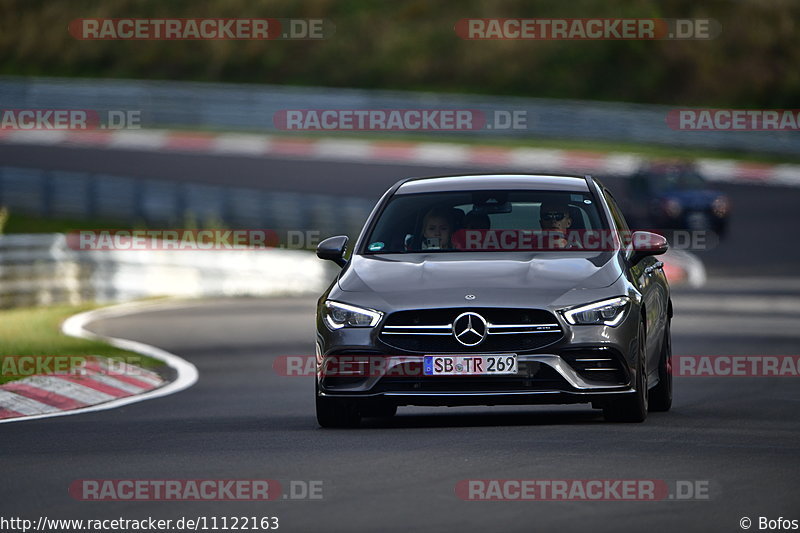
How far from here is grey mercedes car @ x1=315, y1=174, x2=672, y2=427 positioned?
34.3 feet

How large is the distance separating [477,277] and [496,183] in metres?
1.38

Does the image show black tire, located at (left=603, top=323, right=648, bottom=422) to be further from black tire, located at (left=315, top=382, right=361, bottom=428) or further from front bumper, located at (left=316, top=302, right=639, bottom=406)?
black tire, located at (left=315, top=382, right=361, bottom=428)

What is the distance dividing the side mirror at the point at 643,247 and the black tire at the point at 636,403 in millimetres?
640

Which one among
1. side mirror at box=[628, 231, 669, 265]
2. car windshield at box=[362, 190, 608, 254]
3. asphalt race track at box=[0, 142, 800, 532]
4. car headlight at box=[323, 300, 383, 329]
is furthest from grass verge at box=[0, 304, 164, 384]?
side mirror at box=[628, 231, 669, 265]

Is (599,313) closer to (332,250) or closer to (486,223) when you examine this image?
(486,223)

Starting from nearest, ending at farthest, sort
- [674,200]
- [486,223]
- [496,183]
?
[486,223]
[496,183]
[674,200]

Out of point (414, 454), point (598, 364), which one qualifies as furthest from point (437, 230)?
point (414, 454)

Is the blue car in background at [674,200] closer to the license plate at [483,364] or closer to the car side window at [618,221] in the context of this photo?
the car side window at [618,221]

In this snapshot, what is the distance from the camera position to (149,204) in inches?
1399

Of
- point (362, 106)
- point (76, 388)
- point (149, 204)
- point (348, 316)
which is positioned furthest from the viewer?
point (362, 106)

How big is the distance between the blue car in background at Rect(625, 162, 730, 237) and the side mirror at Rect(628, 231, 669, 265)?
80.2 feet

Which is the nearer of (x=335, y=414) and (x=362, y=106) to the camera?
(x=335, y=414)

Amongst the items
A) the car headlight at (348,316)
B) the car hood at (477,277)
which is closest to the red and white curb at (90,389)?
the car headlight at (348,316)

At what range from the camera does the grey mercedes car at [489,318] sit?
10.5 metres
